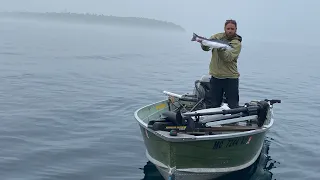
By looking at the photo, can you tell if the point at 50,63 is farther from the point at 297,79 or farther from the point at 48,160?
the point at 48,160

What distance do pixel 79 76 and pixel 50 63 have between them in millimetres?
8564

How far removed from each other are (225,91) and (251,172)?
2.30 metres

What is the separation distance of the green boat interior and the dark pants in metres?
0.20

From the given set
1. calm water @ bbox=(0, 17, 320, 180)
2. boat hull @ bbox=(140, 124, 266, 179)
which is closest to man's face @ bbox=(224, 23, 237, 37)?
boat hull @ bbox=(140, 124, 266, 179)

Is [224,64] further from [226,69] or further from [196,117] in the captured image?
[196,117]

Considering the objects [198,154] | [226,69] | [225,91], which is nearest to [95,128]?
[225,91]

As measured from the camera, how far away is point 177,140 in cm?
875

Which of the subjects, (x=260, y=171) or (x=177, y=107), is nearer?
(x=260, y=171)

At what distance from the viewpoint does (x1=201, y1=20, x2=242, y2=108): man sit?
10.3 metres

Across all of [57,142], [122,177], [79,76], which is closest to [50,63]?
[79,76]

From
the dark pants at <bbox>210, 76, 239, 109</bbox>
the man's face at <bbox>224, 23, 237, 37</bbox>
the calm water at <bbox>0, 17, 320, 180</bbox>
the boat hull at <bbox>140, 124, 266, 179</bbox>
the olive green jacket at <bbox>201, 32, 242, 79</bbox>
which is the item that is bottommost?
the calm water at <bbox>0, 17, 320, 180</bbox>

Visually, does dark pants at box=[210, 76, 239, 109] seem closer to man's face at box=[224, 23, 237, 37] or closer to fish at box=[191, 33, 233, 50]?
man's face at box=[224, 23, 237, 37]

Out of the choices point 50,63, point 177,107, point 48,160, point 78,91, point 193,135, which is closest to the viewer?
point 193,135

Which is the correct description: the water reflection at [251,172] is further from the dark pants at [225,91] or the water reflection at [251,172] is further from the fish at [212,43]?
the fish at [212,43]
